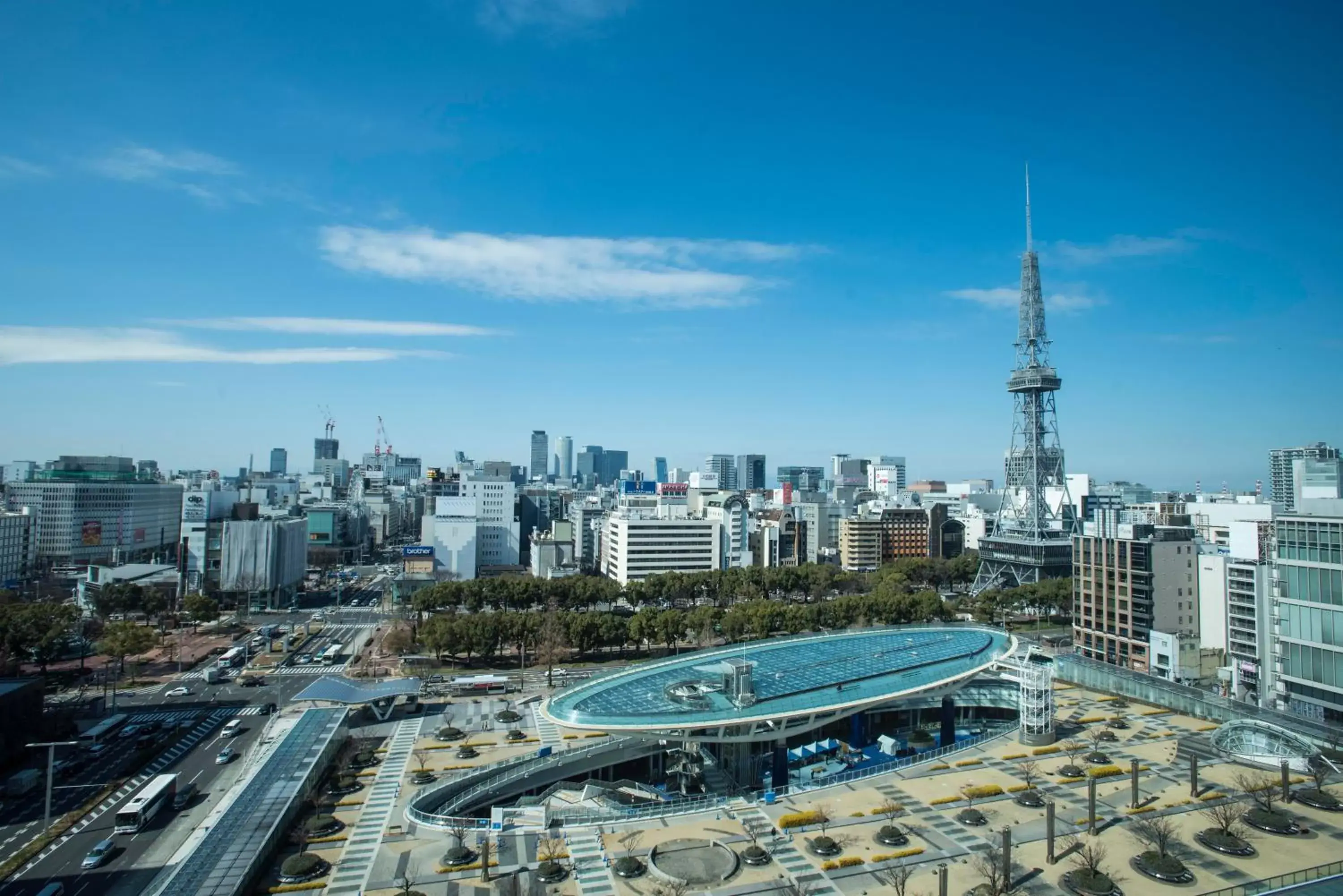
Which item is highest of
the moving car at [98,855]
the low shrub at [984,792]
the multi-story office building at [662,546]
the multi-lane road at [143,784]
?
the multi-story office building at [662,546]

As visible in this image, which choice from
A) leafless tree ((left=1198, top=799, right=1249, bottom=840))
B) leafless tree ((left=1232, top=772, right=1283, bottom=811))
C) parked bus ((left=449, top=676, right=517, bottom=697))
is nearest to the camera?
leafless tree ((left=1198, top=799, right=1249, bottom=840))

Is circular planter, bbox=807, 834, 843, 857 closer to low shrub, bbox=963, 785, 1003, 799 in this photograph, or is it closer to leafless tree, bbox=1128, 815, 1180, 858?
low shrub, bbox=963, 785, 1003, 799

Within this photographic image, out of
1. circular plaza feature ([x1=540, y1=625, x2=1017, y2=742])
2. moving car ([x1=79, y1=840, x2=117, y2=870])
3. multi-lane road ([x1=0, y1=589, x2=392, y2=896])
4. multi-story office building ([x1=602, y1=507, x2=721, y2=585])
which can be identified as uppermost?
multi-story office building ([x1=602, y1=507, x2=721, y2=585])

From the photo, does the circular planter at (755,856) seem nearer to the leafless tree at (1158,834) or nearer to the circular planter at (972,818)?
the circular planter at (972,818)

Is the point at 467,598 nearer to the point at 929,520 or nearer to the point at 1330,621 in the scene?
the point at 1330,621

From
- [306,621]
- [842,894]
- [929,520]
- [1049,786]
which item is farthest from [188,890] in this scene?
[929,520]

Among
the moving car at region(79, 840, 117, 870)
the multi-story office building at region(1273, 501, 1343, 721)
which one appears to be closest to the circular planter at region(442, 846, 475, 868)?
the moving car at region(79, 840, 117, 870)

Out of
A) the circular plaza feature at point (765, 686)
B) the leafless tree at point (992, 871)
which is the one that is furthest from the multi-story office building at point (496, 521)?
the leafless tree at point (992, 871)
